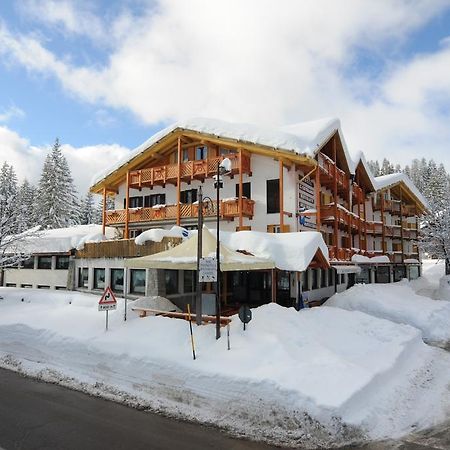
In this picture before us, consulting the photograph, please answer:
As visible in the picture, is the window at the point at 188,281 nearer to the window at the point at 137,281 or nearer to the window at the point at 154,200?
the window at the point at 137,281

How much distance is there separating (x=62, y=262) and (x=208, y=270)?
16.2m

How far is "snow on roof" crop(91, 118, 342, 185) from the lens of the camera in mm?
21797

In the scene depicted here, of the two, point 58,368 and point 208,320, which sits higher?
point 208,320

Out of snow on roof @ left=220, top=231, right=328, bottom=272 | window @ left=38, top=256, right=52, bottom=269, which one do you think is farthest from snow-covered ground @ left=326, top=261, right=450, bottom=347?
window @ left=38, top=256, right=52, bottom=269

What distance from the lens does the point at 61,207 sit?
4806 centimetres

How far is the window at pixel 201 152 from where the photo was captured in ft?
87.0

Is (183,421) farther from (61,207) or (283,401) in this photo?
(61,207)

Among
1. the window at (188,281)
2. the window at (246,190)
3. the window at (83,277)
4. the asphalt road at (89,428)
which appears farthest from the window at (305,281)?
the asphalt road at (89,428)

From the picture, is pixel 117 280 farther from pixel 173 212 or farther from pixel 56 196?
pixel 56 196

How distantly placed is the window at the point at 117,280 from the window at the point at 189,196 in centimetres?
830

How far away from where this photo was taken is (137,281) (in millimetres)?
19125

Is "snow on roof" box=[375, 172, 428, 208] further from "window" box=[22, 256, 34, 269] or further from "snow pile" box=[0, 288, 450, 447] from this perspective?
"window" box=[22, 256, 34, 269]

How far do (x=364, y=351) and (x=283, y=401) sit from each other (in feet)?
17.5

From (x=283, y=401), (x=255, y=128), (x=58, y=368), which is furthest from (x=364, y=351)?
(x=255, y=128)
